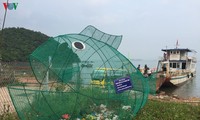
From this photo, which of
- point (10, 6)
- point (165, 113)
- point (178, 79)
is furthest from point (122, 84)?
point (178, 79)

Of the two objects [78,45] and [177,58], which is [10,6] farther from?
[177,58]

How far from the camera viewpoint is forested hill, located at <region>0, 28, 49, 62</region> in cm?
2886

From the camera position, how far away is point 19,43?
33.8 m

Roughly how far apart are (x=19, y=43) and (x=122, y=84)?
28603 mm

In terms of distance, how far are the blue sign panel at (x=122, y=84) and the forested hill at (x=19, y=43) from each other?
66.3ft

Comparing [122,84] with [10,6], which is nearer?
[122,84]

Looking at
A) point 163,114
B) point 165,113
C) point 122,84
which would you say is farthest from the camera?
point 165,113

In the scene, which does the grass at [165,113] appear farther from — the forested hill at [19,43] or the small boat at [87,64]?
the forested hill at [19,43]

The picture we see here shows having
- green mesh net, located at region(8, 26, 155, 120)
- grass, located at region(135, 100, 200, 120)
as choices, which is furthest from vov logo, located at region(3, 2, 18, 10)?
grass, located at region(135, 100, 200, 120)

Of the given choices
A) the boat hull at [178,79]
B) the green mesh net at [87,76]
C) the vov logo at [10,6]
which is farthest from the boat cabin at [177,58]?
the green mesh net at [87,76]

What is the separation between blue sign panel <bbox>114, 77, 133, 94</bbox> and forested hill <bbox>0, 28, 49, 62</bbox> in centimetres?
2020

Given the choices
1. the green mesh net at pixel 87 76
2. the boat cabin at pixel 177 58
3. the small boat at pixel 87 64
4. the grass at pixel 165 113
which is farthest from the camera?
the boat cabin at pixel 177 58

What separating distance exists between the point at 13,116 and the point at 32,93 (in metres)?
1.54

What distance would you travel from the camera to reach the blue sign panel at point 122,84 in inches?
281
